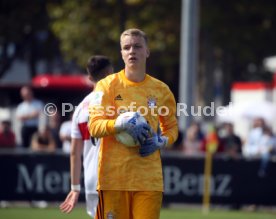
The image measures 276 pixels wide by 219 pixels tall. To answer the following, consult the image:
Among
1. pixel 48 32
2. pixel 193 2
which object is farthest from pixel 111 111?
pixel 48 32

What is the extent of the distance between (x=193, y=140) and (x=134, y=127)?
13.7 metres

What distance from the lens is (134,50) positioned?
30.0ft

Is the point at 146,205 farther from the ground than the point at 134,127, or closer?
closer

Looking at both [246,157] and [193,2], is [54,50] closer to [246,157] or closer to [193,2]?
[193,2]

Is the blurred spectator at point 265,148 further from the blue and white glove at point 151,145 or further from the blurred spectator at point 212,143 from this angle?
the blue and white glove at point 151,145

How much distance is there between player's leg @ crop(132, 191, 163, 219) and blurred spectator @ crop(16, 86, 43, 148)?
13.3m

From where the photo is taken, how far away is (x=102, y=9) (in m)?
36.8

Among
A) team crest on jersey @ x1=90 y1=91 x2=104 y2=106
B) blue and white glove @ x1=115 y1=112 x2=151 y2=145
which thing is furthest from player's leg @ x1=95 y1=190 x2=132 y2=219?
team crest on jersey @ x1=90 y1=91 x2=104 y2=106

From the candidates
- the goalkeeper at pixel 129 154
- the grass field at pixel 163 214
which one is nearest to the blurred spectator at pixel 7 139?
the grass field at pixel 163 214

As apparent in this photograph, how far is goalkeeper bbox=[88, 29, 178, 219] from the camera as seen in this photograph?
9164 mm

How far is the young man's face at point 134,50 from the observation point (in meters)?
9.16

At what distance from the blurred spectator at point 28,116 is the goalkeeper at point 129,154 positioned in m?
13.2

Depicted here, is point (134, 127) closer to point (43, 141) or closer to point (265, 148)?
point (43, 141)

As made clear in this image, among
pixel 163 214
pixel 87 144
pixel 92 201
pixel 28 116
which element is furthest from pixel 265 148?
pixel 87 144
